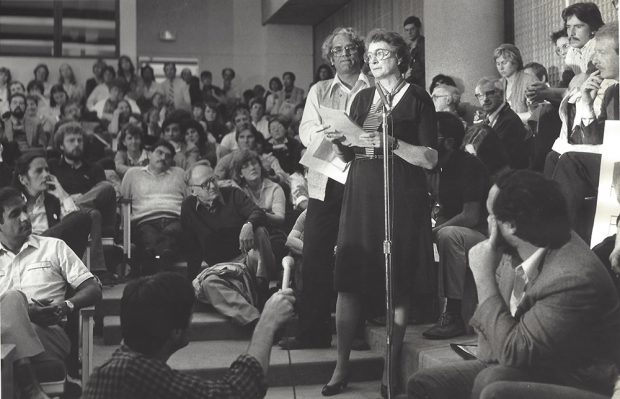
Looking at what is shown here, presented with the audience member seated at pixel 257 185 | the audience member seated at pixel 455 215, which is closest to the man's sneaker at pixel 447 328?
the audience member seated at pixel 455 215

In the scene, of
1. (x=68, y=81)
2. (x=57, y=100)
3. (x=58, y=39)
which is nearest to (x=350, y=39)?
(x=57, y=100)

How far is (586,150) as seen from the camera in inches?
130

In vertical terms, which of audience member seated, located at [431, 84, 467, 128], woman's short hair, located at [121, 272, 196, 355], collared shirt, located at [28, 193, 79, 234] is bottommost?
woman's short hair, located at [121, 272, 196, 355]

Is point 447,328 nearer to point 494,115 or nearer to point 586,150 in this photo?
point 586,150

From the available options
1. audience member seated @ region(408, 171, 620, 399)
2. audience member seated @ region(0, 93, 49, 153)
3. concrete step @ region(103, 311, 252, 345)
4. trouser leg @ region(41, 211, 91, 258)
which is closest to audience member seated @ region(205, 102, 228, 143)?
audience member seated @ region(0, 93, 49, 153)

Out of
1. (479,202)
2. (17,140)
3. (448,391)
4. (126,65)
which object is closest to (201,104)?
(126,65)

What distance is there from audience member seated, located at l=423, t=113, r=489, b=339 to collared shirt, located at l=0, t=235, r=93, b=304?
148 cm

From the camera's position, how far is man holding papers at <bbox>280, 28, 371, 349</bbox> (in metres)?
3.39

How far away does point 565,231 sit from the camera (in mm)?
1963

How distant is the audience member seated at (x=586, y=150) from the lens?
3.22 meters

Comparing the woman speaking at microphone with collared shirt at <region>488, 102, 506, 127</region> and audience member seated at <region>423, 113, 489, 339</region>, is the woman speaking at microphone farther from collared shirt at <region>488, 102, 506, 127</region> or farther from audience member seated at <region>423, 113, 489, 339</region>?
collared shirt at <region>488, 102, 506, 127</region>

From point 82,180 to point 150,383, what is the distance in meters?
3.59

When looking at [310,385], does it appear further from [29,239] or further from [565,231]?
[565,231]

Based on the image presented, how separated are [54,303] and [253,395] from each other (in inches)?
68.3
